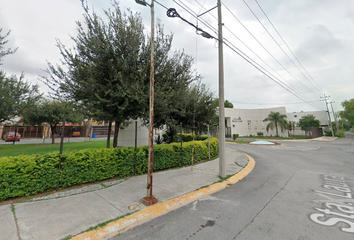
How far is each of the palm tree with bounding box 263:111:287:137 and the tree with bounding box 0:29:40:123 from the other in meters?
39.4

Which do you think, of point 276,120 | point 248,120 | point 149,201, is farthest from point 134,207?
point 248,120

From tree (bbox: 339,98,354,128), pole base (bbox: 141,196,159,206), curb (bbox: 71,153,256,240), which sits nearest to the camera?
curb (bbox: 71,153,256,240)

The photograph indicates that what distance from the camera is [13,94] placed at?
32.3ft

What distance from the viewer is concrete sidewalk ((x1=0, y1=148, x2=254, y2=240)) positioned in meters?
2.61

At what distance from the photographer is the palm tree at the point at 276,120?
32.7 m

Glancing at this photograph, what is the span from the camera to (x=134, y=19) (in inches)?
244

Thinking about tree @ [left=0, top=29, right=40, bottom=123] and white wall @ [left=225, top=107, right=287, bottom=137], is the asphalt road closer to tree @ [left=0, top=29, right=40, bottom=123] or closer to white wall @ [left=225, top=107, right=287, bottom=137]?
tree @ [left=0, top=29, right=40, bottom=123]

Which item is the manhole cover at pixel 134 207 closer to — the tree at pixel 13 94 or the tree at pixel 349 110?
the tree at pixel 13 94

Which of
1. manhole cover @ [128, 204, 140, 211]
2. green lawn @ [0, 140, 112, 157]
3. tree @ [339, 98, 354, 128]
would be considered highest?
tree @ [339, 98, 354, 128]

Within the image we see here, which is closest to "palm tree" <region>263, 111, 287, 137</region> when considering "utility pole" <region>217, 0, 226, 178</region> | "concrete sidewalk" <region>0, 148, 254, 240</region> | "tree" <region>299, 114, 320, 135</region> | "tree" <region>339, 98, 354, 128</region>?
"tree" <region>299, 114, 320, 135</region>

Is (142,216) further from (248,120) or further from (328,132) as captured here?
(328,132)

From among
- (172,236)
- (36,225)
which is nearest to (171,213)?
(172,236)

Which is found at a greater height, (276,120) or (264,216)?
(276,120)

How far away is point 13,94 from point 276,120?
40836 millimetres
